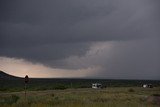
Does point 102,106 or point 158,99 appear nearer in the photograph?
point 102,106

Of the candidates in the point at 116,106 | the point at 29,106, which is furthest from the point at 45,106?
the point at 116,106

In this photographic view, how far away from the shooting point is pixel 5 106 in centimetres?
2480

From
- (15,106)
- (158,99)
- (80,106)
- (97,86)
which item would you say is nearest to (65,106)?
(80,106)

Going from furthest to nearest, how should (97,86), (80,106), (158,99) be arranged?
1. (97,86)
2. (158,99)
3. (80,106)

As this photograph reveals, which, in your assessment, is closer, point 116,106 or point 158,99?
point 116,106

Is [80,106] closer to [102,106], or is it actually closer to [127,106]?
[102,106]

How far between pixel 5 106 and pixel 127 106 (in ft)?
26.5

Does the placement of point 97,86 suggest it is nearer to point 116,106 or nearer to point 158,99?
point 158,99

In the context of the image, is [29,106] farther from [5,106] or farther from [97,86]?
[97,86]

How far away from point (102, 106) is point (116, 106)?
94 centimetres

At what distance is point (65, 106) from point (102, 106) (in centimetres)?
245

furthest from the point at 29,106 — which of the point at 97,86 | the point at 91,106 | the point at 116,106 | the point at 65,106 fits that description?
the point at 97,86

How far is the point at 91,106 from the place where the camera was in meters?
24.9

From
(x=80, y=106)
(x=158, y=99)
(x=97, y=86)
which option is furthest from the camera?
(x=97, y=86)
